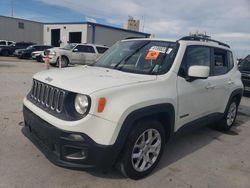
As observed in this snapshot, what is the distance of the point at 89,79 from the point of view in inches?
118

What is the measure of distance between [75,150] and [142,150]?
35.4 inches

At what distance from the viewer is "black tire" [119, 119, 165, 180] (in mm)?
2920

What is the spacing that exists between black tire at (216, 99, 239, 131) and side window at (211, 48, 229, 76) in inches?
31.0

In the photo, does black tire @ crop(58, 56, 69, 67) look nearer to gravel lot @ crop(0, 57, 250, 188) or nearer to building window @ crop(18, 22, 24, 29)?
gravel lot @ crop(0, 57, 250, 188)

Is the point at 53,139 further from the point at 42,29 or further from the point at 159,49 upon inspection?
the point at 42,29

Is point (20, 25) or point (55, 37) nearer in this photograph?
point (20, 25)

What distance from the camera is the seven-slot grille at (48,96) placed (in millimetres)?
2828

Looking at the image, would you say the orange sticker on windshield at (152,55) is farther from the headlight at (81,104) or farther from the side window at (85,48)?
the side window at (85,48)

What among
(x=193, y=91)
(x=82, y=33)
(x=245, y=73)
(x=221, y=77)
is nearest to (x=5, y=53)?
(x=82, y=33)

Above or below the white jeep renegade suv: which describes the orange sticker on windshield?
above

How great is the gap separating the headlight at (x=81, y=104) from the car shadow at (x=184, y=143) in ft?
3.18

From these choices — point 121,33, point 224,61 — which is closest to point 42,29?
→ point 121,33

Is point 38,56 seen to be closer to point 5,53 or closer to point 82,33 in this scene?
point 5,53

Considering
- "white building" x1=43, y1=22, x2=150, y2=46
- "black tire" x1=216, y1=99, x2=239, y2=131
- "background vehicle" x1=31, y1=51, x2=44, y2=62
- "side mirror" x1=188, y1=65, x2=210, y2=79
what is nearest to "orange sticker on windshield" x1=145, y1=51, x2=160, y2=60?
"side mirror" x1=188, y1=65, x2=210, y2=79
